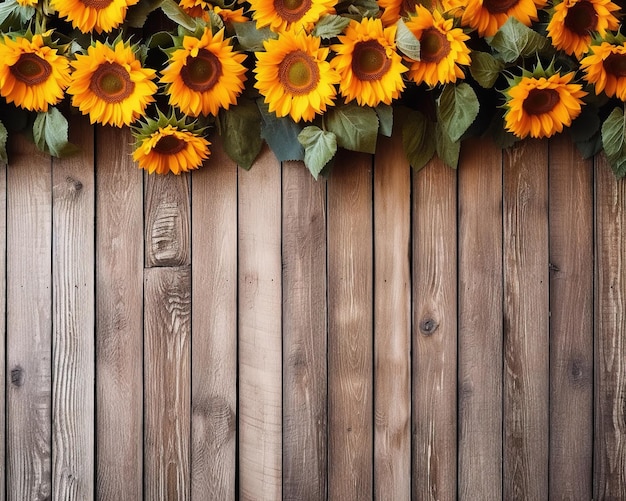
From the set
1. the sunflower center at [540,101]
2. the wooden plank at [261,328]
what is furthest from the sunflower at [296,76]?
the sunflower center at [540,101]

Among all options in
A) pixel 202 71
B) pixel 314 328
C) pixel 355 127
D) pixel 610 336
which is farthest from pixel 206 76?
pixel 610 336

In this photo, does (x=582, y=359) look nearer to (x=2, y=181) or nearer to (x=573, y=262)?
(x=573, y=262)

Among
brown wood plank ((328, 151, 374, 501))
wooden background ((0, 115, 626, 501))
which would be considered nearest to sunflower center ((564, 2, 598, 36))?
wooden background ((0, 115, 626, 501))

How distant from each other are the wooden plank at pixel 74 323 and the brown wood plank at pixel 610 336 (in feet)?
3.11

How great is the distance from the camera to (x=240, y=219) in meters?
1.23

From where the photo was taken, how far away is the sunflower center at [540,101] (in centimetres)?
113

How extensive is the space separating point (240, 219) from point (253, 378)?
30cm

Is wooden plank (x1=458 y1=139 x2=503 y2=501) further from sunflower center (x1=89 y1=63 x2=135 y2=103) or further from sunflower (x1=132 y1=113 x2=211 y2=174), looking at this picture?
sunflower center (x1=89 y1=63 x2=135 y2=103)

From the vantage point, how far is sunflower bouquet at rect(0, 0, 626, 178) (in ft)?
3.61

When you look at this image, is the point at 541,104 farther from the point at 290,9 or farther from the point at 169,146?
the point at 169,146

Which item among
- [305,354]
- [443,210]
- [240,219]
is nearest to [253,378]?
[305,354]

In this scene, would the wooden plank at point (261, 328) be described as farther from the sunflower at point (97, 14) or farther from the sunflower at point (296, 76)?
the sunflower at point (97, 14)

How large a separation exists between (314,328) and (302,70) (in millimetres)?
466

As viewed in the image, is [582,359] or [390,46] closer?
[390,46]
